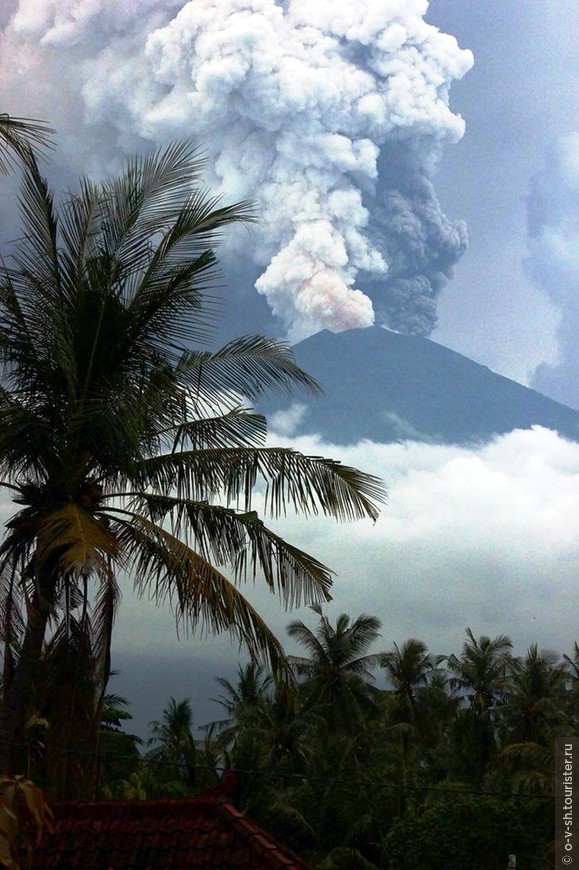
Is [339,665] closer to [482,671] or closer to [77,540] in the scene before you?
[482,671]

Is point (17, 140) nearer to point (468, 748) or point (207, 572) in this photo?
point (207, 572)

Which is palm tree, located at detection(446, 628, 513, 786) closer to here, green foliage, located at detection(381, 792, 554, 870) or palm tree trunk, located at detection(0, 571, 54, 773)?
green foliage, located at detection(381, 792, 554, 870)

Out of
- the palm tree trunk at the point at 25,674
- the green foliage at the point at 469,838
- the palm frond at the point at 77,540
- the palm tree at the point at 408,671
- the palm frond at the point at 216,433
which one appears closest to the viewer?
the palm frond at the point at 77,540

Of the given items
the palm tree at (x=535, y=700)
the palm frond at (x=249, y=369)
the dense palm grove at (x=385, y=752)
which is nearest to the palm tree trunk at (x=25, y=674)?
the palm frond at (x=249, y=369)

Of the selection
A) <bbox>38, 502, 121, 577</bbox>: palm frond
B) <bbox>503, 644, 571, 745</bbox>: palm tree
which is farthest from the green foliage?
<bbox>38, 502, 121, 577</bbox>: palm frond

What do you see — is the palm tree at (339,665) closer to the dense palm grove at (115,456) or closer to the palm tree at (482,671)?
the palm tree at (482,671)

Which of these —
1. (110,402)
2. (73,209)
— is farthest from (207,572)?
(73,209)
